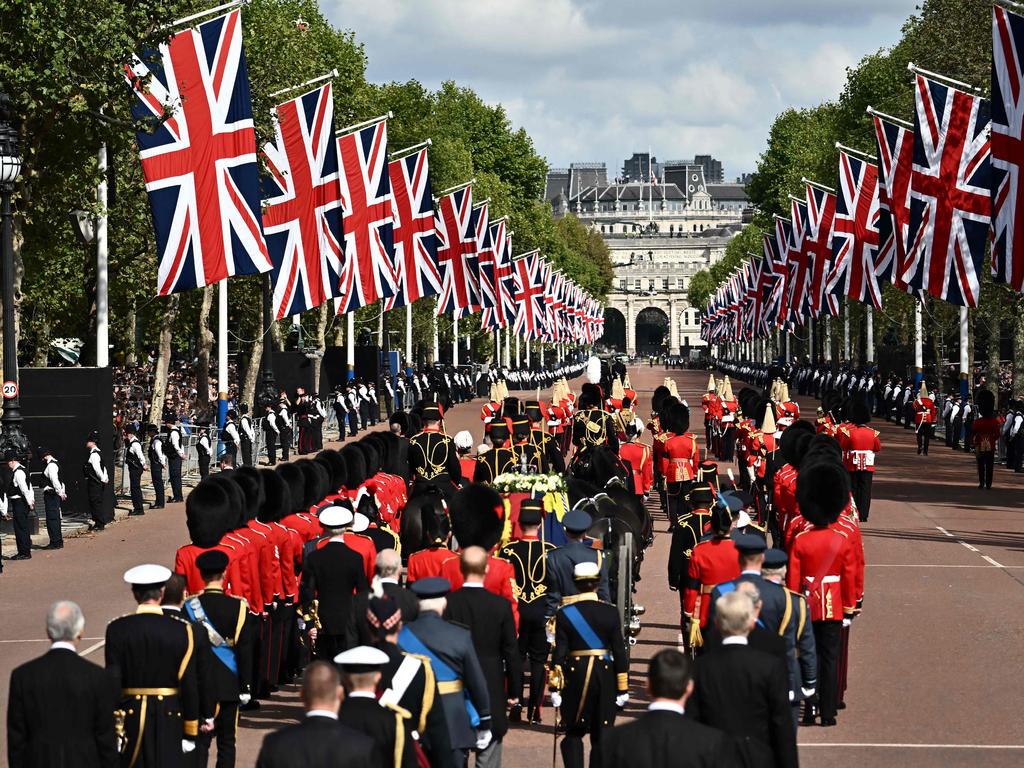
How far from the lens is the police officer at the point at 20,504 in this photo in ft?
68.3

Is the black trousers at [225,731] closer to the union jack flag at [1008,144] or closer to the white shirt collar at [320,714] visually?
the white shirt collar at [320,714]

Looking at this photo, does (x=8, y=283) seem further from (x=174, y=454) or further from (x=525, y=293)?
(x=525, y=293)

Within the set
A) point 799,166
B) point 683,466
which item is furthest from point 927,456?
point 799,166

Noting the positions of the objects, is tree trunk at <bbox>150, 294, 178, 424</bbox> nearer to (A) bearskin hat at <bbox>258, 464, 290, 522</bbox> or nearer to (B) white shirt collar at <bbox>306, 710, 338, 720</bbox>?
(A) bearskin hat at <bbox>258, 464, 290, 522</bbox>

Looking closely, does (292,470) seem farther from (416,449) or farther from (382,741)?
(382,741)

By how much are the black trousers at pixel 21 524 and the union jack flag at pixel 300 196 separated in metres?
7.81

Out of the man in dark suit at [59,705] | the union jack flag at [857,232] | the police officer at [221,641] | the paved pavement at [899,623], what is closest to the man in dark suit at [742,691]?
the man in dark suit at [59,705]

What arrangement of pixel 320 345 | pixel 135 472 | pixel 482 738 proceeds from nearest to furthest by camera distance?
1. pixel 482 738
2. pixel 135 472
3. pixel 320 345

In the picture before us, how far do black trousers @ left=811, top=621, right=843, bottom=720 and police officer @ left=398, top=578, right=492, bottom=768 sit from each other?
147 inches

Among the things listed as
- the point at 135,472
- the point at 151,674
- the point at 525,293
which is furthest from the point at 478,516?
the point at 525,293

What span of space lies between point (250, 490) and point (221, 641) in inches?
124

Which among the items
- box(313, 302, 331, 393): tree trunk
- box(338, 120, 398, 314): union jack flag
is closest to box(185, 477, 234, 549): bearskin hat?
box(338, 120, 398, 314): union jack flag

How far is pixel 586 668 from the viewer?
988cm

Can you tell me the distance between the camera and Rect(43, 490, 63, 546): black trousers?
21.8 meters
